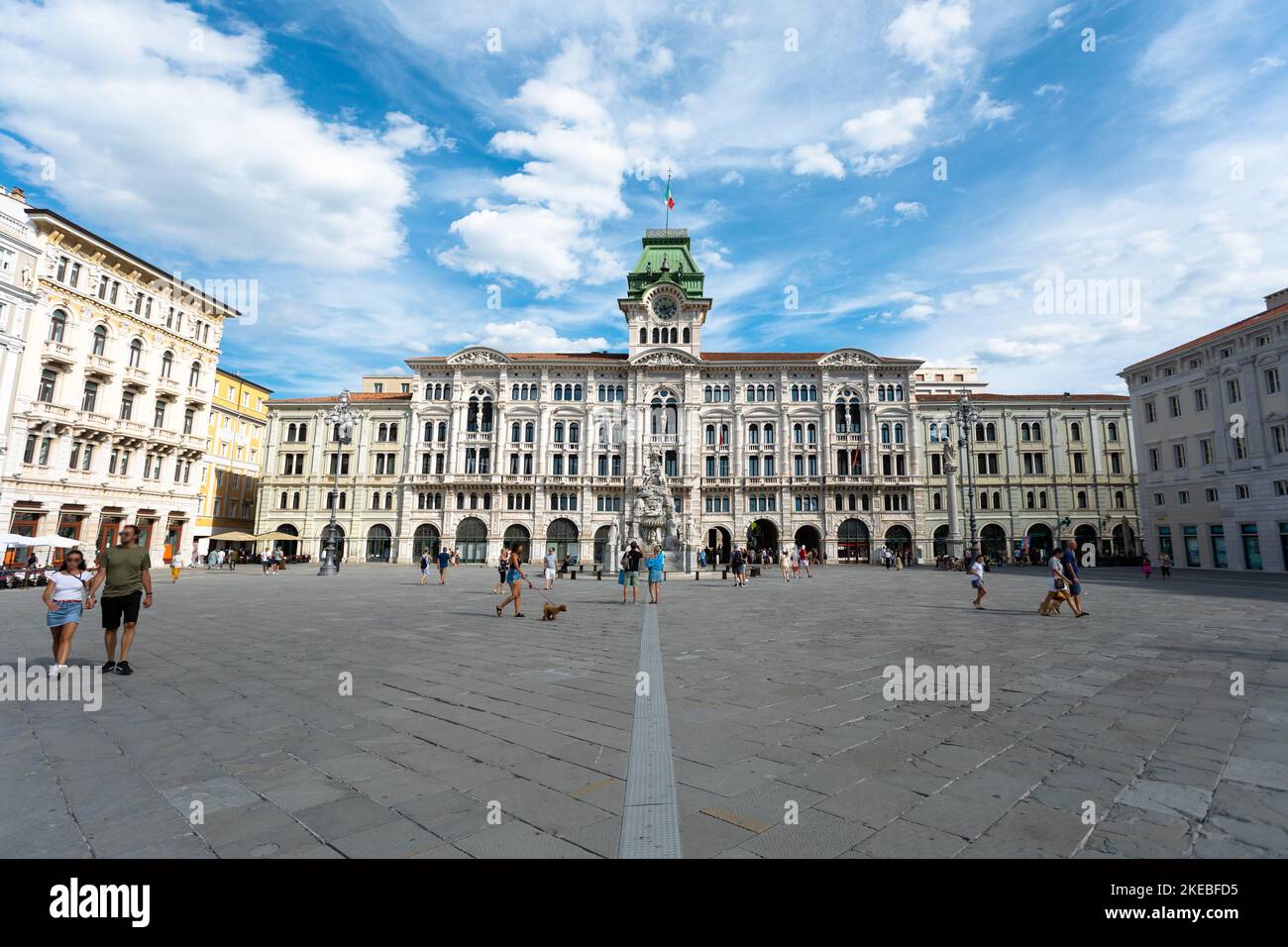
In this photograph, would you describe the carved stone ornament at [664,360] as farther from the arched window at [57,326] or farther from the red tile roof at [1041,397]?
the arched window at [57,326]

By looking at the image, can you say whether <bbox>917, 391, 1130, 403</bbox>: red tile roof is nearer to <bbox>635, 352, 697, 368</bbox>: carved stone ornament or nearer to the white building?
<bbox>635, 352, 697, 368</bbox>: carved stone ornament

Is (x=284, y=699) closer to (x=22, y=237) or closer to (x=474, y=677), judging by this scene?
(x=474, y=677)

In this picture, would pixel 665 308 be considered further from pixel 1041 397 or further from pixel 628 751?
pixel 628 751

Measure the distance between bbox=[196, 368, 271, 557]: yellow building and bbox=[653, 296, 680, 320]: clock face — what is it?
37330 mm

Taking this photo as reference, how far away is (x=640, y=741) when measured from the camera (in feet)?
16.4

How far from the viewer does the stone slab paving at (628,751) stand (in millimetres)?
3305

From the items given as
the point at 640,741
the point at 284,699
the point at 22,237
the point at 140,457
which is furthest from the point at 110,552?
the point at 140,457

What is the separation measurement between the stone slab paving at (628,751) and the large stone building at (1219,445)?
1348 inches

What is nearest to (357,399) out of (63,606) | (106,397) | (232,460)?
(232,460)

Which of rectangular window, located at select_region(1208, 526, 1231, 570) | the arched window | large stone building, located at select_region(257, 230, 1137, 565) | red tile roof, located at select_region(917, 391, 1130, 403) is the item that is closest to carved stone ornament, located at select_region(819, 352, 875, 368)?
large stone building, located at select_region(257, 230, 1137, 565)

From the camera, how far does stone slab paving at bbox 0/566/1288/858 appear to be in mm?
3305

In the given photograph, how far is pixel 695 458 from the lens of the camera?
2126 inches

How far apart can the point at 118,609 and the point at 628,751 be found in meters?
7.25
